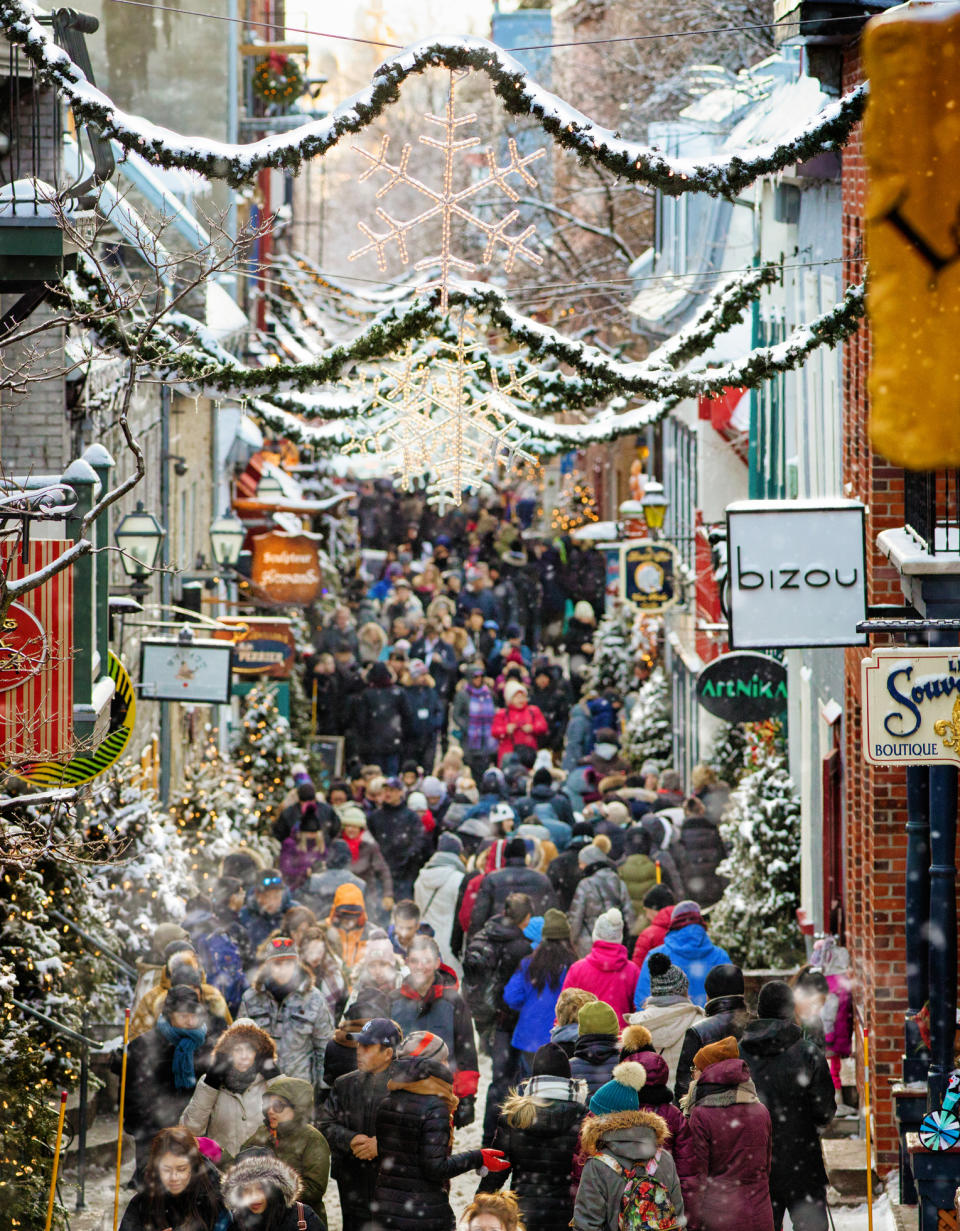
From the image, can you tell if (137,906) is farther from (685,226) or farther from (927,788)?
(685,226)

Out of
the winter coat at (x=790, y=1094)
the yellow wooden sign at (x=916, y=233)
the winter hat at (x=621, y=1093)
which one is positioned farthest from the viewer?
the winter coat at (x=790, y=1094)

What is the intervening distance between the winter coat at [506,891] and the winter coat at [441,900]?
1264 millimetres

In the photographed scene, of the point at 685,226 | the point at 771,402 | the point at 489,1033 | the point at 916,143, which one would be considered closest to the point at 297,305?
the point at 771,402

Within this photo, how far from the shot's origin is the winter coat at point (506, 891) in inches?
518

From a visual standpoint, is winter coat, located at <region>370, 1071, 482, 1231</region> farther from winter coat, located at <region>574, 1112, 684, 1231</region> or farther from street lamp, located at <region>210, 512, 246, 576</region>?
street lamp, located at <region>210, 512, 246, 576</region>

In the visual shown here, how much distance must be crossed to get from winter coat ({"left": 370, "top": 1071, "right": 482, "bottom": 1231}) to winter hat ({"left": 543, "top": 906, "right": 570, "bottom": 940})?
2.75 metres

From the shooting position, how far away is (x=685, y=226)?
26.4m

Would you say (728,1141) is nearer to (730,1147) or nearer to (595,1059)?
(730,1147)

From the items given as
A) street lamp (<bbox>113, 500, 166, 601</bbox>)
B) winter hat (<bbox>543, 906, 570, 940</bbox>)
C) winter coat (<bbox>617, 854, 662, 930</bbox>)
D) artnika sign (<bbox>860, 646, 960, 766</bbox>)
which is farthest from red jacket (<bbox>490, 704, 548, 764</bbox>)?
artnika sign (<bbox>860, 646, 960, 766</bbox>)

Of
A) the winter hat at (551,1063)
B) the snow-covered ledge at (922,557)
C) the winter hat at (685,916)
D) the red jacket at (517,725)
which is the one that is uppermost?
the snow-covered ledge at (922,557)

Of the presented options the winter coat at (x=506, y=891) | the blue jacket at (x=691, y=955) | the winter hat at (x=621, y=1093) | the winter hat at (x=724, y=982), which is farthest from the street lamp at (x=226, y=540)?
the winter hat at (x=621, y=1093)

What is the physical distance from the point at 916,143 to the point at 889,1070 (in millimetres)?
9702

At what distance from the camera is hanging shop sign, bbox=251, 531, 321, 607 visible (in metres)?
24.1

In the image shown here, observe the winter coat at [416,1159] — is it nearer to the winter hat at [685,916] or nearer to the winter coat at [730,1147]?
the winter coat at [730,1147]
